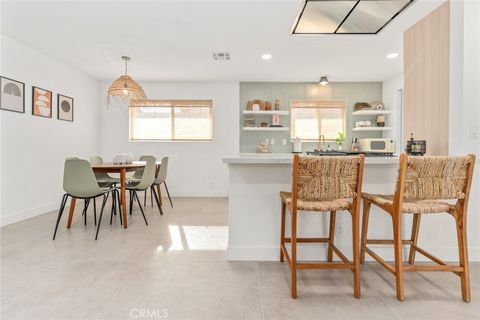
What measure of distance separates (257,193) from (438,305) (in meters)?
1.38

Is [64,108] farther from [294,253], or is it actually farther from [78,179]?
[294,253]

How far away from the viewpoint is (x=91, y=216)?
11.8 feet

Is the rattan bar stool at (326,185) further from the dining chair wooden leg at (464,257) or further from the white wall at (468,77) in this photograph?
the white wall at (468,77)

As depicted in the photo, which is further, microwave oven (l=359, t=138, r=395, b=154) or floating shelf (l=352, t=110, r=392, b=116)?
floating shelf (l=352, t=110, r=392, b=116)

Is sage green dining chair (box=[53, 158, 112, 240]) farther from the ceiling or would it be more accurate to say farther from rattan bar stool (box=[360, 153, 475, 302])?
rattan bar stool (box=[360, 153, 475, 302])

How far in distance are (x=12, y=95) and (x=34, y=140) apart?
672 millimetres

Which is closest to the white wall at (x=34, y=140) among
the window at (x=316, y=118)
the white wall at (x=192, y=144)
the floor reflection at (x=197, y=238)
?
the white wall at (x=192, y=144)

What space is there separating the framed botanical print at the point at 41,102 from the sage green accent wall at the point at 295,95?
3.31m

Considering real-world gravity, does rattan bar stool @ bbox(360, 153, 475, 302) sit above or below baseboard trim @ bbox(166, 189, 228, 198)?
above

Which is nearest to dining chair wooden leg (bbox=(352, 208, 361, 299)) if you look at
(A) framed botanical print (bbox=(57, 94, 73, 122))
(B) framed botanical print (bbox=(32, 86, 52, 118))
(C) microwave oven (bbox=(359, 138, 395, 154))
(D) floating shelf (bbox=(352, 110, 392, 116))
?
(C) microwave oven (bbox=(359, 138, 395, 154))

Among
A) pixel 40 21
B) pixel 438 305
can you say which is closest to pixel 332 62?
pixel 438 305

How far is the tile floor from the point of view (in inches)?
58.8

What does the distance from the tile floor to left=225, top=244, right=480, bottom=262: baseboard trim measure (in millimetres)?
78

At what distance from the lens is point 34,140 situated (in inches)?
145
